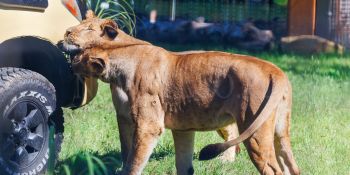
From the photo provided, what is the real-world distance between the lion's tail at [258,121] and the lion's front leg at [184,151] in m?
0.88

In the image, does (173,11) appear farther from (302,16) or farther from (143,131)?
(143,131)

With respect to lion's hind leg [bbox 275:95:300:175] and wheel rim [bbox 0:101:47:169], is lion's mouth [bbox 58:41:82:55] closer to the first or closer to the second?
wheel rim [bbox 0:101:47:169]

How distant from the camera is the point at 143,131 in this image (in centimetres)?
596

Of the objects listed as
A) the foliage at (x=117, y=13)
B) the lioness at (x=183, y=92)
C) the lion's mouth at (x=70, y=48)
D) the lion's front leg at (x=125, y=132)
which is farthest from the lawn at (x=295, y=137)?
the foliage at (x=117, y=13)

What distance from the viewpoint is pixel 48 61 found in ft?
21.7

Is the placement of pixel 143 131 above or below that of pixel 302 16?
above

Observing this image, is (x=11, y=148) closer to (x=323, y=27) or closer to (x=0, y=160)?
(x=0, y=160)

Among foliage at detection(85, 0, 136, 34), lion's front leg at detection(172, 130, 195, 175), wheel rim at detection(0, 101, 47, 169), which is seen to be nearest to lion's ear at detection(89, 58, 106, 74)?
wheel rim at detection(0, 101, 47, 169)

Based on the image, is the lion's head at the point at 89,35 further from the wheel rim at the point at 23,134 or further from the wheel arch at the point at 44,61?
the wheel rim at the point at 23,134

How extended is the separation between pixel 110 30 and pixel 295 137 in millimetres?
2921

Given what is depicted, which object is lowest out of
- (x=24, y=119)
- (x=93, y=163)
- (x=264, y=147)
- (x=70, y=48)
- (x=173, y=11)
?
(x=173, y=11)

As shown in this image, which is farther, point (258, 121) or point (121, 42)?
point (121, 42)

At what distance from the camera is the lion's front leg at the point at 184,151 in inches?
257

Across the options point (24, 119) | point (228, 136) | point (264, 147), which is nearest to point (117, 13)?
point (228, 136)
